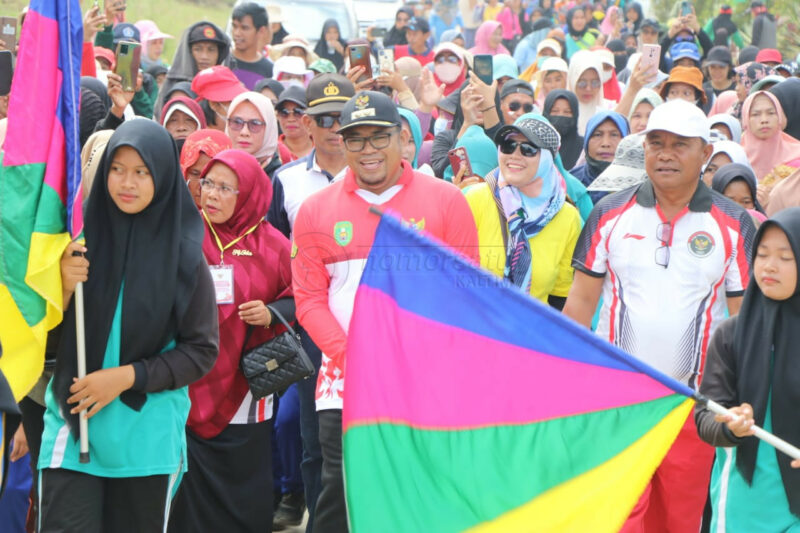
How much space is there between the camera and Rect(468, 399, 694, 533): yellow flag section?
12.8 feet

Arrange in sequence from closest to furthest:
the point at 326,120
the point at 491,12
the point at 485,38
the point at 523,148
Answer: the point at 523,148, the point at 326,120, the point at 485,38, the point at 491,12

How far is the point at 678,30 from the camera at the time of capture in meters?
15.1

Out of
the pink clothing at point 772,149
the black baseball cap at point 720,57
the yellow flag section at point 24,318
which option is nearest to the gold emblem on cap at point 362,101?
the yellow flag section at point 24,318

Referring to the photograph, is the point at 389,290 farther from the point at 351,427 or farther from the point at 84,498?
the point at 84,498

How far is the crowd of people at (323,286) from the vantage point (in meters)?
4.75

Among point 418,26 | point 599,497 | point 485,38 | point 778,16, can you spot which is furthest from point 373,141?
point 778,16

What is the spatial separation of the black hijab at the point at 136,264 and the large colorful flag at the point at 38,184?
0.12m

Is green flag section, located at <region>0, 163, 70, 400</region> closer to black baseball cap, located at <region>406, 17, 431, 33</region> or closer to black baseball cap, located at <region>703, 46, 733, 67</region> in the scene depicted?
black baseball cap, located at <region>703, 46, 733, 67</region>

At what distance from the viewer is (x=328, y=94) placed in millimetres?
7121

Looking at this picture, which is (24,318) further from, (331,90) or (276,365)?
(331,90)

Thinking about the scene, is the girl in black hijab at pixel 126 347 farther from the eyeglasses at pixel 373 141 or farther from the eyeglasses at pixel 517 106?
the eyeglasses at pixel 517 106

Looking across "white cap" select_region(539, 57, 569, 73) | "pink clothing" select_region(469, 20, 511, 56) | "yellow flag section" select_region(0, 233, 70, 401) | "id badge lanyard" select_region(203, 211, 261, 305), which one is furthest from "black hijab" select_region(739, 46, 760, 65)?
"yellow flag section" select_region(0, 233, 70, 401)

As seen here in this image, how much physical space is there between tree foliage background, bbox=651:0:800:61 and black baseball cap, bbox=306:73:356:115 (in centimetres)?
1373

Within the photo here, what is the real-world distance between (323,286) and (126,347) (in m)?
1.06
